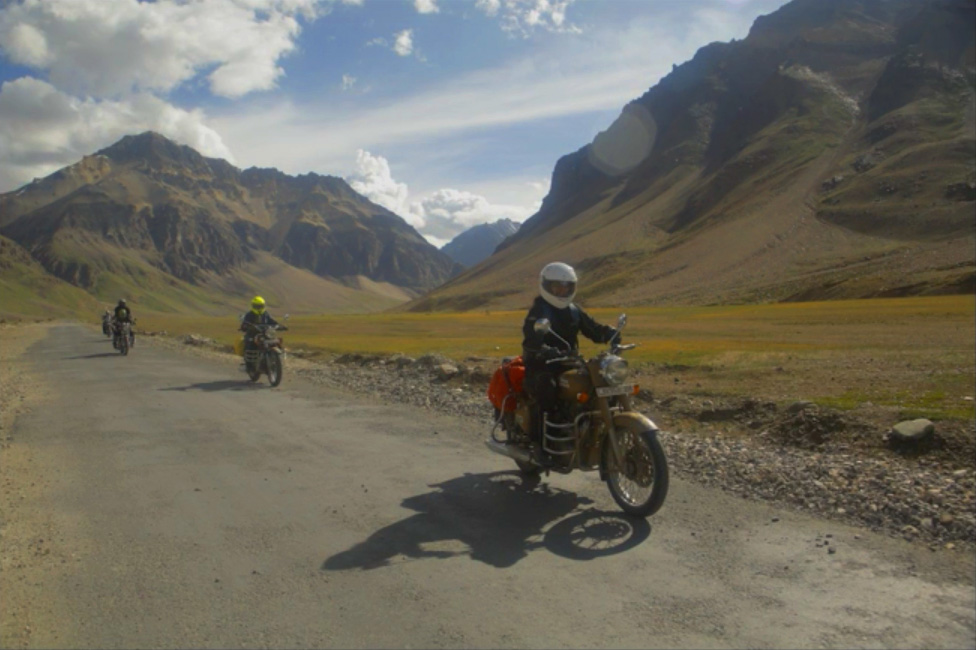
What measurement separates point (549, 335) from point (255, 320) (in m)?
14.0

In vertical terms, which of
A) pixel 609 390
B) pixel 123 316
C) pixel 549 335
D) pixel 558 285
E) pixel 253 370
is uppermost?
pixel 558 285

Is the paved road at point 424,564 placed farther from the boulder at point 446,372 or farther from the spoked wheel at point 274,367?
the boulder at point 446,372

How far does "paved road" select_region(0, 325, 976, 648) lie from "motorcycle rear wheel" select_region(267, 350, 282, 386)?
335 inches

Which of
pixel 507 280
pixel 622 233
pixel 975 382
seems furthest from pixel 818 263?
pixel 975 382

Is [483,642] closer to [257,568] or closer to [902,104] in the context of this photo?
[257,568]

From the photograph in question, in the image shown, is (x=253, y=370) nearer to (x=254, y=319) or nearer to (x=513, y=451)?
(x=254, y=319)

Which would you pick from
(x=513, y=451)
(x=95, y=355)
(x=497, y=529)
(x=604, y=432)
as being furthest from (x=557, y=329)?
(x=95, y=355)

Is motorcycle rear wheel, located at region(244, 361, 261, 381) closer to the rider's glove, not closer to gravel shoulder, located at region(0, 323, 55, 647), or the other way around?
gravel shoulder, located at region(0, 323, 55, 647)

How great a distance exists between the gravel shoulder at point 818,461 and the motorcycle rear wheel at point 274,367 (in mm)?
3376

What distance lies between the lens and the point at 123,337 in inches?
1193

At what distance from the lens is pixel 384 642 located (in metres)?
4.64

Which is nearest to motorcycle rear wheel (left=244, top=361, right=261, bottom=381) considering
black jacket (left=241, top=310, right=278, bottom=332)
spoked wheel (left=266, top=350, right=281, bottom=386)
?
spoked wheel (left=266, top=350, right=281, bottom=386)

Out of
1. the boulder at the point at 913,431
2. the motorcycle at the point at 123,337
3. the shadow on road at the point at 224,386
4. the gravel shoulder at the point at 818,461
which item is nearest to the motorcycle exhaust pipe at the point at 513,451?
the gravel shoulder at the point at 818,461

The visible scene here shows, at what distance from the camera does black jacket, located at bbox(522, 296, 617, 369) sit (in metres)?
7.82
